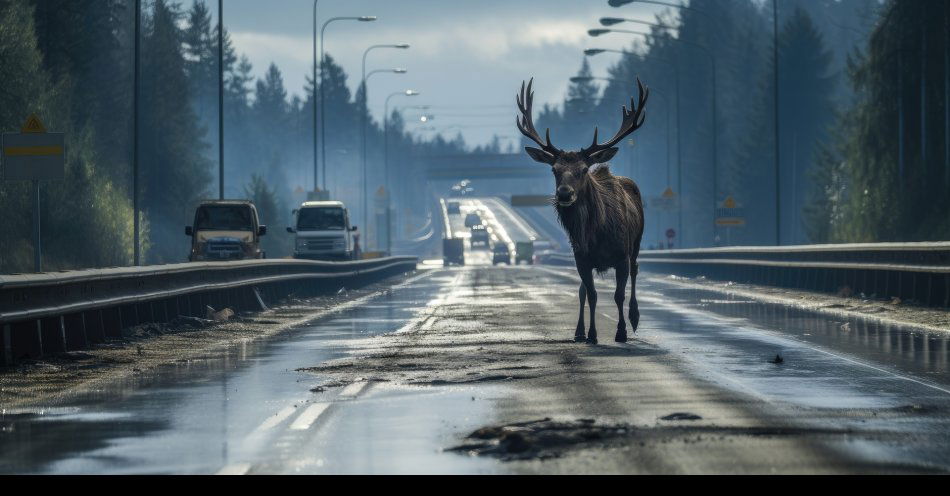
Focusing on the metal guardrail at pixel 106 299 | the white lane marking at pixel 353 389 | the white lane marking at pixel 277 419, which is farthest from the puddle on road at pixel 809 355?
the metal guardrail at pixel 106 299

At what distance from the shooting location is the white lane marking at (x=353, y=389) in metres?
12.6

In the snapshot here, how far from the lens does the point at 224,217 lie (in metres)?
47.6

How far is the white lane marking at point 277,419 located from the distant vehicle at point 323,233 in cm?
4882

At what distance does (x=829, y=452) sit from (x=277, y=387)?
18.9 feet

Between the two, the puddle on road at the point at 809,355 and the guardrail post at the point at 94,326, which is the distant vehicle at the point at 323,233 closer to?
the puddle on road at the point at 809,355

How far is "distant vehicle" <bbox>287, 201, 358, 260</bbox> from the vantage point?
60719mm

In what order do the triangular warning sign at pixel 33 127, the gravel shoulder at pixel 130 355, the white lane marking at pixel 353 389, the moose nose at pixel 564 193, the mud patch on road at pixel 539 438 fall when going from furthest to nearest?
the triangular warning sign at pixel 33 127 < the moose nose at pixel 564 193 < the gravel shoulder at pixel 130 355 < the white lane marking at pixel 353 389 < the mud patch on road at pixel 539 438

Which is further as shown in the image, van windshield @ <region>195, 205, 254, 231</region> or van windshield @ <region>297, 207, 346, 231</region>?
van windshield @ <region>297, 207, 346, 231</region>

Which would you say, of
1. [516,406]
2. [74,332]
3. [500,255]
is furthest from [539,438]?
[500,255]

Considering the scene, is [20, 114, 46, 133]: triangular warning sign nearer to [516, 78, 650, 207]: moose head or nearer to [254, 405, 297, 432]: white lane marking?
[516, 78, 650, 207]: moose head

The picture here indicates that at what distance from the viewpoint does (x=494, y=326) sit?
21.7 m

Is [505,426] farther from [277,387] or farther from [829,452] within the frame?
[277,387]

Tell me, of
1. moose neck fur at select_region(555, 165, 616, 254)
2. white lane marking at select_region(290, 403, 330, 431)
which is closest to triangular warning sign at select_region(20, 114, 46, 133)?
moose neck fur at select_region(555, 165, 616, 254)

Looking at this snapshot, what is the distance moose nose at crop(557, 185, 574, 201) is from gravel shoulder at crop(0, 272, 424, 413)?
4137 millimetres
